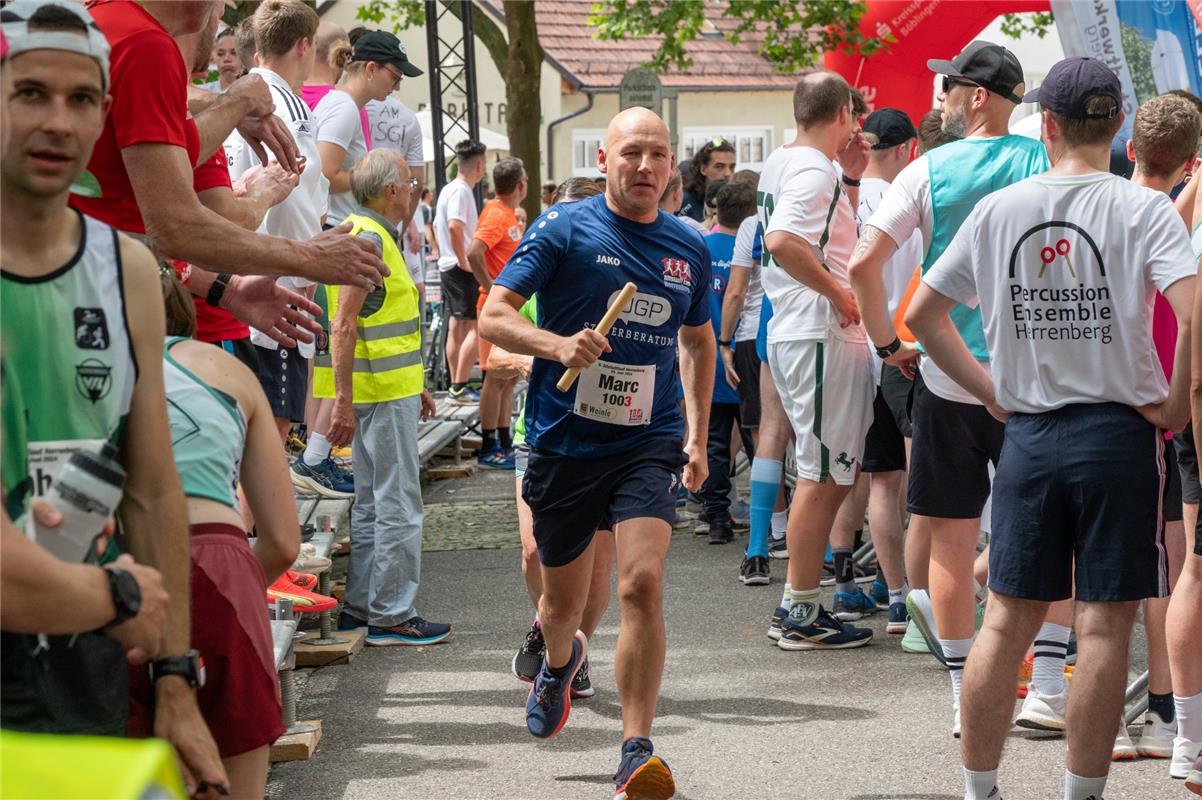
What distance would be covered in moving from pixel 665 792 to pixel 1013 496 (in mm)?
1358

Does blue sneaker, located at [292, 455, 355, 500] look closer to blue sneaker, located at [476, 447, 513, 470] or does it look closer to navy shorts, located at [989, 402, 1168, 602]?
blue sneaker, located at [476, 447, 513, 470]

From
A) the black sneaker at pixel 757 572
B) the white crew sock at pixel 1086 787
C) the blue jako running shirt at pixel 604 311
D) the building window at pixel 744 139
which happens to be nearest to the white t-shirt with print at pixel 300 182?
the blue jako running shirt at pixel 604 311

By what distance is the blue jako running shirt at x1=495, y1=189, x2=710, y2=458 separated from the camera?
5426 millimetres

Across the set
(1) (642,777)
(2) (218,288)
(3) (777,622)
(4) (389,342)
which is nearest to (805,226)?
(3) (777,622)

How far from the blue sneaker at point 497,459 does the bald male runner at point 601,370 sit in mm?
7413

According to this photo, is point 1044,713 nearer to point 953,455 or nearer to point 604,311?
point 953,455

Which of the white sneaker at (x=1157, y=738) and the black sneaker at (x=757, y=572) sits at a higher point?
the white sneaker at (x=1157, y=738)

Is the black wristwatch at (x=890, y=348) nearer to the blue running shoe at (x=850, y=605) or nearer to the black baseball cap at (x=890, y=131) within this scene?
the blue running shoe at (x=850, y=605)

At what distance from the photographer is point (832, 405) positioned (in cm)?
716

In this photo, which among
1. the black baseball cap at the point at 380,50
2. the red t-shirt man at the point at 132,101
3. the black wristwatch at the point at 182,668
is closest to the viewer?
the black wristwatch at the point at 182,668

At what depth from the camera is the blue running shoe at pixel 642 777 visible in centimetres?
481

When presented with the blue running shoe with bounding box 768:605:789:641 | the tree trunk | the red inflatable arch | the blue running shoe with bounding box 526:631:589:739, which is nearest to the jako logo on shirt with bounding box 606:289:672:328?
the blue running shoe with bounding box 526:631:589:739

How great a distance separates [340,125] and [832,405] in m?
3.00

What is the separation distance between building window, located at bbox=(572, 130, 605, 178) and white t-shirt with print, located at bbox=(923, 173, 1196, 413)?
124 feet
